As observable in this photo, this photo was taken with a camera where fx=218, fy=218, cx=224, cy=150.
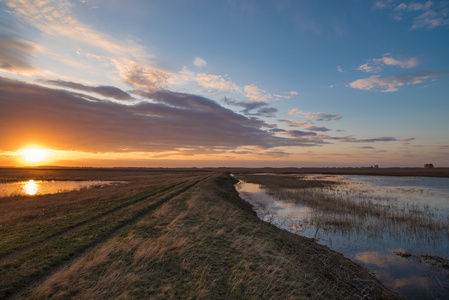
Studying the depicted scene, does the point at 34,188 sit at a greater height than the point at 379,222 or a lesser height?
lesser

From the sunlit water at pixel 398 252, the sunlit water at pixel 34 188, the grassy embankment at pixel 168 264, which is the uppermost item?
the grassy embankment at pixel 168 264

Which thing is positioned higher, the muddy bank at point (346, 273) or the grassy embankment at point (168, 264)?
the grassy embankment at point (168, 264)

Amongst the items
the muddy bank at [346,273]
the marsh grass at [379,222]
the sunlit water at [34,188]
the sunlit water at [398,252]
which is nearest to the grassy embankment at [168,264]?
the muddy bank at [346,273]

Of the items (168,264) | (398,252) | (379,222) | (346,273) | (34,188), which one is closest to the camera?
(168,264)

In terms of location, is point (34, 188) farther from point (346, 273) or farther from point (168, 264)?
point (346, 273)

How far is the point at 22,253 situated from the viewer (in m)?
10.6

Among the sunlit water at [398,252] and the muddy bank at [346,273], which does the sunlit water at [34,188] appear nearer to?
the sunlit water at [398,252]

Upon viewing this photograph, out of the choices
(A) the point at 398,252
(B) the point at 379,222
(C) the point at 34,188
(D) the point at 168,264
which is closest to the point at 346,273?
(A) the point at 398,252

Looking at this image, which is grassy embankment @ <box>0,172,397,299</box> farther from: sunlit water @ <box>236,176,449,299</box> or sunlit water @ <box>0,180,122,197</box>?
sunlit water @ <box>0,180,122,197</box>

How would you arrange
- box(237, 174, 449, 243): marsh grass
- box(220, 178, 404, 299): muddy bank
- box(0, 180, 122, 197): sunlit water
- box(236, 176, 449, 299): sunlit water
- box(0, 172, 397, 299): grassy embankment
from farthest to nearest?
1. box(0, 180, 122, 197): sunlit water
2. box(237, 174, 449, 243): marsh grass
3. box(236, 176, 449, 299): sunlit water
4. box(220, 178, 404, 299): muddy bank
5. box(0, 172, 397, 299): grassy embankment

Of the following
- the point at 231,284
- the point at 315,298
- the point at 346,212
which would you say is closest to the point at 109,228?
the point at 231,284

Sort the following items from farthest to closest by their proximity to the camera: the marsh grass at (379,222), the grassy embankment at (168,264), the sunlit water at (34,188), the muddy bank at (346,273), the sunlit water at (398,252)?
the sunlit water at (34,188), the marsh grass at (379,222), the sunlit water at (398,252), the muddy bank at (346,273), the grassy embankment at (168,264)

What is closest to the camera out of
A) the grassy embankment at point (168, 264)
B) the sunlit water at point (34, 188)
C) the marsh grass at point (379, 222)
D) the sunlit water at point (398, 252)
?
the grassy embankment at point (168, 264)

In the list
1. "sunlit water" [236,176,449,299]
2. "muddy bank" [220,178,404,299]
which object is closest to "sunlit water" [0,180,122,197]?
"sunlit water" [236,176,449,299]
